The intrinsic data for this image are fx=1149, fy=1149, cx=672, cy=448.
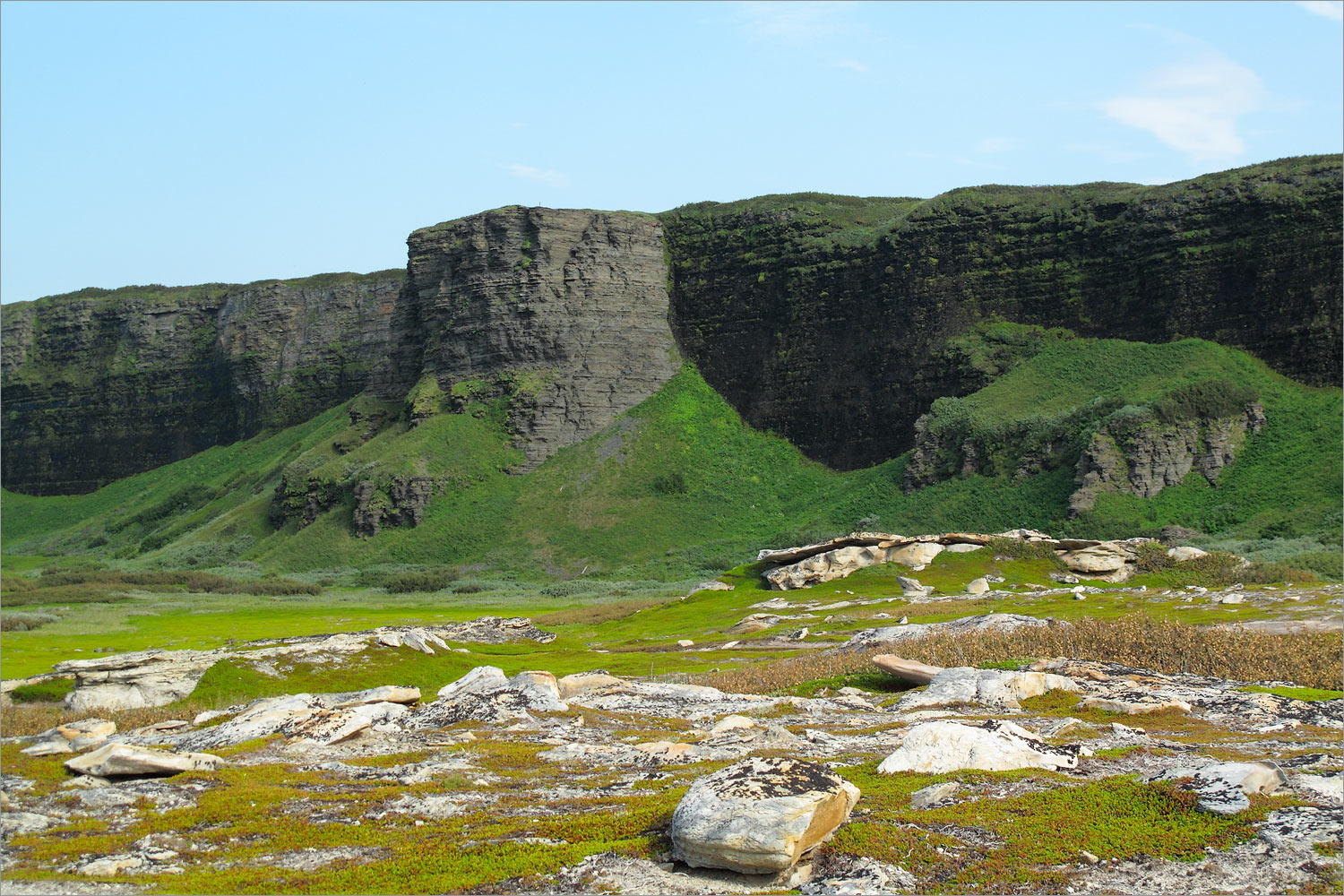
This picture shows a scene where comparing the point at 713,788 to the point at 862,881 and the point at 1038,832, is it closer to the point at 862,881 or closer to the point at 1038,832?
the point at 862,881

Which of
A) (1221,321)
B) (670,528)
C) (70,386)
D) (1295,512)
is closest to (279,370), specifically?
(70,386)

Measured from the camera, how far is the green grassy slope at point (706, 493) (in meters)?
59.6

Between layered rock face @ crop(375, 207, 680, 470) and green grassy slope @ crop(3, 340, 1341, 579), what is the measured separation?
2257mm

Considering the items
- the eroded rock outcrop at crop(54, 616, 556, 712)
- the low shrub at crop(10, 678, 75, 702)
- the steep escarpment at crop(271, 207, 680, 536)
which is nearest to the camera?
the eroded rock outcrop at crop(54, 616, 556, 712)

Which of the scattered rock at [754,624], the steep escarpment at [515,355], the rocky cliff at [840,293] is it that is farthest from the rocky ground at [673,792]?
the steep escarpment at [515,355]

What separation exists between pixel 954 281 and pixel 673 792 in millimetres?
74670

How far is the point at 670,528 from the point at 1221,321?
37539 mm

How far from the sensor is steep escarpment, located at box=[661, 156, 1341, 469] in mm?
70125

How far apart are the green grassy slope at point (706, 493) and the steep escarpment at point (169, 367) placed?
25.1 m

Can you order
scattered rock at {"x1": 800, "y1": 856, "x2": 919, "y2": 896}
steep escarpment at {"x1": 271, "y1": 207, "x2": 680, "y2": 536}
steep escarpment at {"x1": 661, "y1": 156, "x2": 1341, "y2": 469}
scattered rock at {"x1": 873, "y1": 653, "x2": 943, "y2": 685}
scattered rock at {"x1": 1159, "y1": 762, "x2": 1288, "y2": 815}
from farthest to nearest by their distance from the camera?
steep escarpment at {"x1": 271, "y1": 207, "x2": 680, "y2": 536} < steep escarpment at {"x1": 661, "y1": 156, "x2": 1341, "y2": 469} < scattered rock at {"x1": 873, "y1": 653, "x2": 943, "y2": 685} < scattered rock at {"x1": 1159, "y1": 762, "x2": 1288, "y2": 815} < scattered rock at {"x1": 800, "y1": 856, "x2": 919, "y2": 896}

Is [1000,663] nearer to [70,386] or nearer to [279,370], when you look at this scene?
[279,370]

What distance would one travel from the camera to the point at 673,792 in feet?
39.8

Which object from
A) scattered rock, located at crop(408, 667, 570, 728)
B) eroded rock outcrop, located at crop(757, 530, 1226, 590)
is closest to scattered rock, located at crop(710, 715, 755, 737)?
scattered rock, located at crop(408, 667, 570, 728)

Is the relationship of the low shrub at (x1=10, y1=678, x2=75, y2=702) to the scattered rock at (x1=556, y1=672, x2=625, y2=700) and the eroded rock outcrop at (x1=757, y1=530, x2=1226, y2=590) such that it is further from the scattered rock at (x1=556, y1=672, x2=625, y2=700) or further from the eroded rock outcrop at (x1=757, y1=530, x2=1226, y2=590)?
the eroded rock outcrop at (x1=757, y1=530, x2=1226, y2=590)
